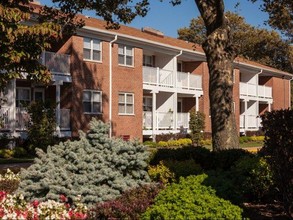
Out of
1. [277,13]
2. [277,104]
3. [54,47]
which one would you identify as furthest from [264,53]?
[277,13]

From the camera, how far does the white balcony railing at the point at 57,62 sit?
83.8 ft

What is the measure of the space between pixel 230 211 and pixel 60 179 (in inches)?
118

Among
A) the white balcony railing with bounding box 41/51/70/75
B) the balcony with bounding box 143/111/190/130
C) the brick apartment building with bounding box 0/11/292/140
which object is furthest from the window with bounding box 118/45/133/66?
the white balcony railing with bounding box 41/51/70/75

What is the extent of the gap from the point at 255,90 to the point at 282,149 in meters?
40.6

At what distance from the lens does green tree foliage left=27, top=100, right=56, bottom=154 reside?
22.3 metres

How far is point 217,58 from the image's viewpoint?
12852 mm

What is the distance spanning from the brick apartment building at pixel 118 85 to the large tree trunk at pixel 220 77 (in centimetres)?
1034

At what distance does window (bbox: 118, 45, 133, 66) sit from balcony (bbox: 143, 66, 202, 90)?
5.02 ft

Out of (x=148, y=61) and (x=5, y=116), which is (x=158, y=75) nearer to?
(x=148, y=61)

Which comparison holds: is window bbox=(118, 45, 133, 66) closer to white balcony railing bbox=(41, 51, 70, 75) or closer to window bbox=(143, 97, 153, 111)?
white balcony railing bbox=(41, 51, 70, 75)

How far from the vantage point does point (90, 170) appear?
810 cm

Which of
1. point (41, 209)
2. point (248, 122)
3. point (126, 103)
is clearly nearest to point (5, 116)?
point (126, 103)

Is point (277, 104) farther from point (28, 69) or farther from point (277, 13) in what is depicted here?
point (28, 69)

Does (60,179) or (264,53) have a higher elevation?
(264,53)
